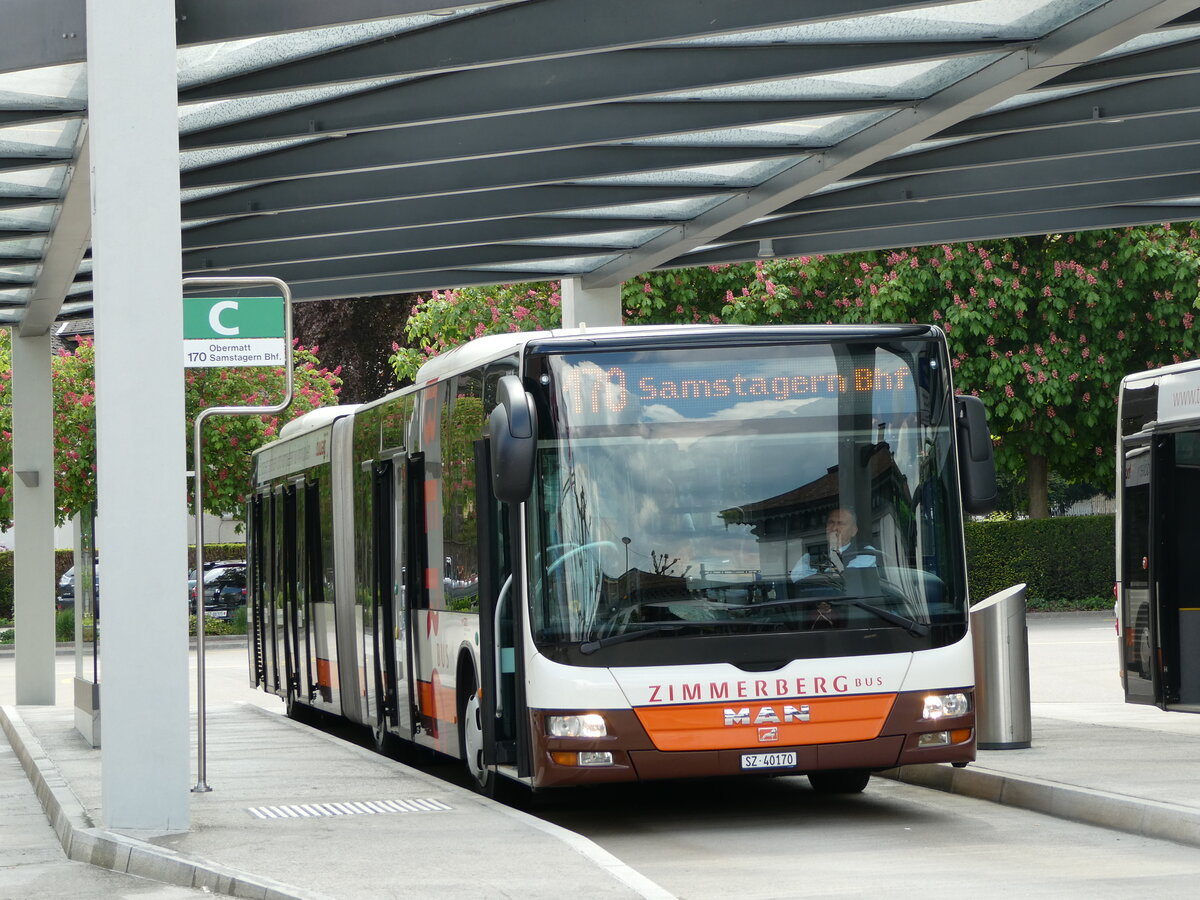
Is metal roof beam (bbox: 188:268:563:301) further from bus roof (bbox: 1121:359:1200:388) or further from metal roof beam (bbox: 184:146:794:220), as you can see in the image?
bus roof (bbox: 1121:359:1200:388)

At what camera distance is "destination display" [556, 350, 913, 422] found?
10.3 meters

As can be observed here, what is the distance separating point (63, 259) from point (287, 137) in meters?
4.51

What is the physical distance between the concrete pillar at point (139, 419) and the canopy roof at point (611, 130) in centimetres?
139

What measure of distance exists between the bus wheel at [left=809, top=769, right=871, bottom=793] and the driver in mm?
1946

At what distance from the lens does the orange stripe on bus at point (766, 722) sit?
994 centimetres

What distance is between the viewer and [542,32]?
453 inches

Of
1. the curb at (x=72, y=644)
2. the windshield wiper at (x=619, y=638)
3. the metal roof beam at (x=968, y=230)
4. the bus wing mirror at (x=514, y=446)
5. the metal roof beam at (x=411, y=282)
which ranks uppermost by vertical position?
the metal roof beam at (x=968, y=230)

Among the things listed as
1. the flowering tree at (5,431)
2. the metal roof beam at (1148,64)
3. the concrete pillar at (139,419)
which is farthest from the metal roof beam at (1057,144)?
the flowering tree at (5,431)

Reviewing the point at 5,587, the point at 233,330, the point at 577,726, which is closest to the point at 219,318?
the point at 233,330

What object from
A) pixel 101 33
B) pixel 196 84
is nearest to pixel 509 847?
pixel 101 33

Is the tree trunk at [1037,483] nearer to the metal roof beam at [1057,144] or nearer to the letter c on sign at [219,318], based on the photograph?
the metal roof beam at [1057,144]

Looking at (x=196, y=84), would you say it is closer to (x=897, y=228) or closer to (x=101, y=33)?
(x=101, y=33)

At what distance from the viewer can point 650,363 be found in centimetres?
1045

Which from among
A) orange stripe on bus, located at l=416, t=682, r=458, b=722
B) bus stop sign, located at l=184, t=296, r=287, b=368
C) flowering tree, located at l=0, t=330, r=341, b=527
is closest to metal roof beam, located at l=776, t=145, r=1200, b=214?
orange stripe on bus, located at l=416, t=682, r=458, b=722
